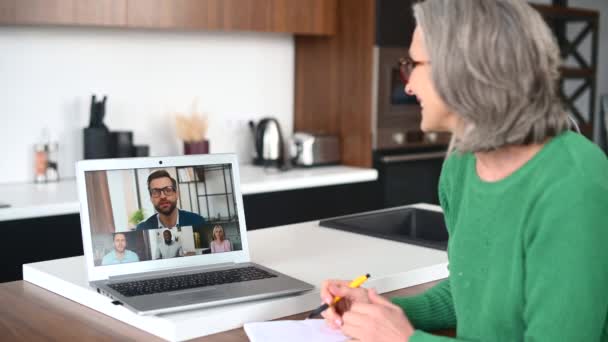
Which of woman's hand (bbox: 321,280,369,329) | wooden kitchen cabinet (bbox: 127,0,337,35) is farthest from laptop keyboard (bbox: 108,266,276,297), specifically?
wooden kitchen cabinet (bbox: 127,0,337,35)

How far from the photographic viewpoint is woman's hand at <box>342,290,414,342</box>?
137 cm

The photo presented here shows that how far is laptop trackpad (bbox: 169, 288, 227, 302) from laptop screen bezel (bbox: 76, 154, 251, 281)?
14cm

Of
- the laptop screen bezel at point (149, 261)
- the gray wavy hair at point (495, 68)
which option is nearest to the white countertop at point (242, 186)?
the laptop screen bezel at point (149, 261)

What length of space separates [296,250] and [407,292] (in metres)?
0.39

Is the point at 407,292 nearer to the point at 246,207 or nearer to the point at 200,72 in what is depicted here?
the point at 246,207

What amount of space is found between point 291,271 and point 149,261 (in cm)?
35

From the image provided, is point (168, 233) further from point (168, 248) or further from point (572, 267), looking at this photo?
point (572, 267)

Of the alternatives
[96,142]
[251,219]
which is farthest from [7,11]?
[251,219]

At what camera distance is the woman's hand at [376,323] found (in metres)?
1.37

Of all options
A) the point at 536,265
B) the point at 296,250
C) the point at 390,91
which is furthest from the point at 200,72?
the point at 536,265

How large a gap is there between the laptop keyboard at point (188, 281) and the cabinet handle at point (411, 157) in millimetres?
2436

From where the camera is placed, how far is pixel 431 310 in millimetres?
1587

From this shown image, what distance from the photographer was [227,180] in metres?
1.85

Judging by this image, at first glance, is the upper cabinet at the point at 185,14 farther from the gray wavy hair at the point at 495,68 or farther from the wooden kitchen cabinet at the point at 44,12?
the gray wavy hair at the point at 495,68
